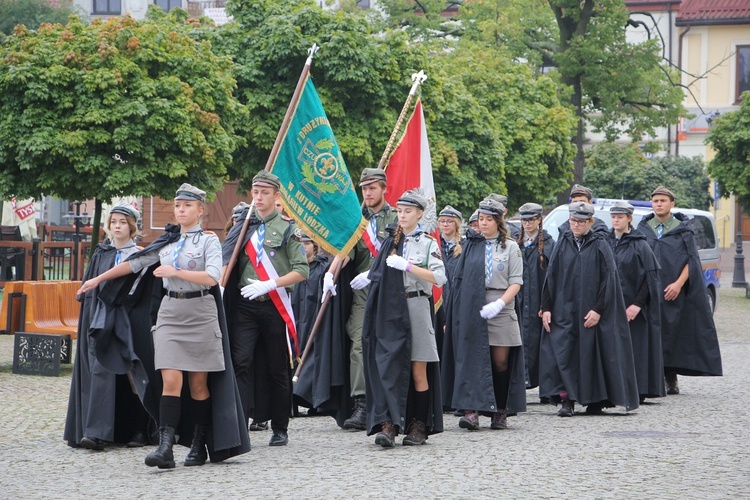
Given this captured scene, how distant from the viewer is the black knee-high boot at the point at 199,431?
8.39 metres

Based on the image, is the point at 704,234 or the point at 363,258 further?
the point at 704,234

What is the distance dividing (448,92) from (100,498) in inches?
887

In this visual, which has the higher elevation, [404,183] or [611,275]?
[404,183]

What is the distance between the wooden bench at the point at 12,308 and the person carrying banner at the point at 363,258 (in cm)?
513

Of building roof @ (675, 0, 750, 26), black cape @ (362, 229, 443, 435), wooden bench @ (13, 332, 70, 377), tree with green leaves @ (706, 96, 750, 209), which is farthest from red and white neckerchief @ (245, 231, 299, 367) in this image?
building roof @ (675, 0, 750, 26)

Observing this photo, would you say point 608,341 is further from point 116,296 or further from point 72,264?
point 72,264

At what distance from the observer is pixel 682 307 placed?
14.2m

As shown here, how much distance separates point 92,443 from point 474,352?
3078mm

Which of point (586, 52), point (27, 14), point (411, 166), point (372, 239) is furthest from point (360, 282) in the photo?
point (27, 14)

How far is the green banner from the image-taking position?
393 inches

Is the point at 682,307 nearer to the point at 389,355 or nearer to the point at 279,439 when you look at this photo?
the point at 389,355

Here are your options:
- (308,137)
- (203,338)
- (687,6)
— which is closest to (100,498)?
(203,338)

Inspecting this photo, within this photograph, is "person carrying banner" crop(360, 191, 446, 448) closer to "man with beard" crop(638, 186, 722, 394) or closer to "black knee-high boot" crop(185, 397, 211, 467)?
"black knee-high boot" crop(185, 397, 211, 467)

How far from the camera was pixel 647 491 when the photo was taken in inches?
290
